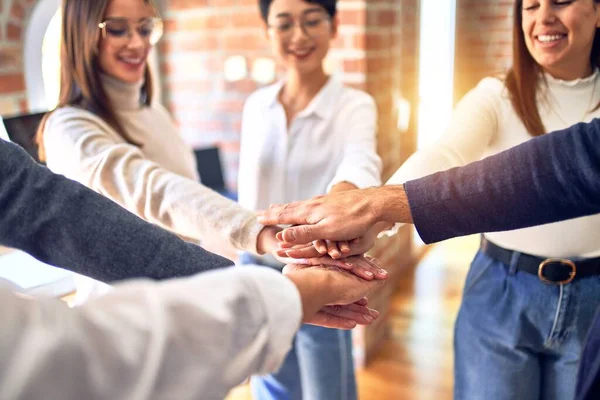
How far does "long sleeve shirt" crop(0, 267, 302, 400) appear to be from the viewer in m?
0.48

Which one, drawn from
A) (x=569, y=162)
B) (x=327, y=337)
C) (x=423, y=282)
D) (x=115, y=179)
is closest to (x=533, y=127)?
(x=569, y=162)

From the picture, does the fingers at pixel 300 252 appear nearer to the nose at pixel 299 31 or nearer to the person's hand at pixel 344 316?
the person's hand at pixel 344 316

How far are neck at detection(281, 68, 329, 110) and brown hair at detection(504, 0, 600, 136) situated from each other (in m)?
0.65

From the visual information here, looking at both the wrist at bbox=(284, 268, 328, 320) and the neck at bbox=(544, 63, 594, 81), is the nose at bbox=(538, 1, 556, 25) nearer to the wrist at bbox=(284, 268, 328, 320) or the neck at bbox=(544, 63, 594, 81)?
the neck at bbox=(544, 63, 594, 81)

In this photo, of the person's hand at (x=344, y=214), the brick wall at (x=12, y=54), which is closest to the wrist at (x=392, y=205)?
the person's hand at (x=344, y=214)

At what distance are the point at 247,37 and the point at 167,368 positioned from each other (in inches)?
87.4

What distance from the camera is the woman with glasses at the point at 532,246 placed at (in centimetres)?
119

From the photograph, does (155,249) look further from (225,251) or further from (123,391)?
(225,251)

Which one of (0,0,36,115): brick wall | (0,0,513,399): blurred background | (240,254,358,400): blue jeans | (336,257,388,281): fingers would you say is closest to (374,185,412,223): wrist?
(336,257,388,281): fingers

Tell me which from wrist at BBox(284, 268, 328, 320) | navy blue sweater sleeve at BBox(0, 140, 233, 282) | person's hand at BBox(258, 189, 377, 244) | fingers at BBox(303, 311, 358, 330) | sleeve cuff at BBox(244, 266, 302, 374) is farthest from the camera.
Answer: person's hand at BBox(258, 189, 377, 244)

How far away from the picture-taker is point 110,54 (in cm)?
136

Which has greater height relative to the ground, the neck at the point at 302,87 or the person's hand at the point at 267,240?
the neck at the point at 302,87

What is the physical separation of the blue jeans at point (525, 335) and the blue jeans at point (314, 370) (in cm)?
49

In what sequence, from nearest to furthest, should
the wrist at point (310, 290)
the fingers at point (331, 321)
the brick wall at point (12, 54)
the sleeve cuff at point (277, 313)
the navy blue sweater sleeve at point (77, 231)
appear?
the sleeve cuff at point (277, 313) < the wrist at point (310, 290) < the navy blue sweater sleeve at point (77, 231) < the fingers at point (331, 321) < the brick wall at point (12, 54)
